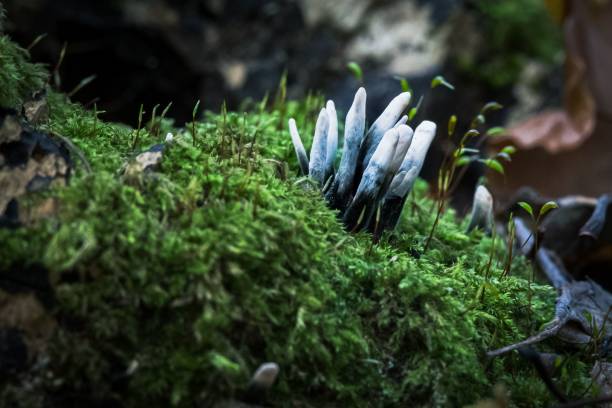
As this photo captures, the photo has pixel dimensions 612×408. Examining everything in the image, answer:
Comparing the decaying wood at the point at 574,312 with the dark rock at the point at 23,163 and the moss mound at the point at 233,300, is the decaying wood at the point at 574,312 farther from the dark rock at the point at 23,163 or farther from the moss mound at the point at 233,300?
the dark rock at the point at 23,163

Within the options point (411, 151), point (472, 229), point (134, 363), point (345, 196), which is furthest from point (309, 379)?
point (472, 229)

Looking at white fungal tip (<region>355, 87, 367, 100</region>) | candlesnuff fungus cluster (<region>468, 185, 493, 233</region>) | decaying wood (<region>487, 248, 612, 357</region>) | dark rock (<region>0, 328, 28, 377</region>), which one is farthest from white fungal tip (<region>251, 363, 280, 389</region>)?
candlesnuff fungus cluster (<region>468, 185, 493, 233</region>)

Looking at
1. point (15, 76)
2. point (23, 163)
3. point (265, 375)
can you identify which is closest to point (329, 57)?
point (15, 76)

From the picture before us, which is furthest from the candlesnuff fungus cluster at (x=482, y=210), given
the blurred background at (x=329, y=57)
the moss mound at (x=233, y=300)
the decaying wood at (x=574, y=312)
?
the blurred background at (x=329, y=57)

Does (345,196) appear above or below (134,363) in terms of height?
above

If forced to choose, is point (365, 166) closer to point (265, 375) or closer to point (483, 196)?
point (483, 196)

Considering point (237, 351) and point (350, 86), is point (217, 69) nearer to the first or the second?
point (350, 86)

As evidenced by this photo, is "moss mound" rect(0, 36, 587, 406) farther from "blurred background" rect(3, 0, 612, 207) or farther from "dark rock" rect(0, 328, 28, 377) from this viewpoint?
"blurred background" rect(3, 0, 612, 207)
